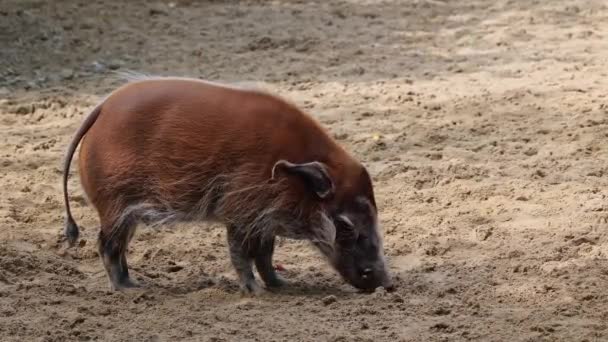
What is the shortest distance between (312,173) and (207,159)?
1.56ft

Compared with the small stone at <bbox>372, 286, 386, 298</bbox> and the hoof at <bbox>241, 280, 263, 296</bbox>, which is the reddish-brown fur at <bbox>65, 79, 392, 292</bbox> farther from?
the small stone at <bbox>372, 286, 386, 298</bbox>

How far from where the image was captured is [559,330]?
4246mm

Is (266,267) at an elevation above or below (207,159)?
below

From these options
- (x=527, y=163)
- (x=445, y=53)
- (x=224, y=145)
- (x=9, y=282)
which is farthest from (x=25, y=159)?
(x=445, y=53)

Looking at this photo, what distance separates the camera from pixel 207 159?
482 cm

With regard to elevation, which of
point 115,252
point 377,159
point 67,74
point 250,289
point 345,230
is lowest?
point 67,74

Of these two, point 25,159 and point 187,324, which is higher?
point 187,324

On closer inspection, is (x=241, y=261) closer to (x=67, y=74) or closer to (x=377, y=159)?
(x=377, y=159)

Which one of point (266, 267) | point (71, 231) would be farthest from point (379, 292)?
point (71, 231)

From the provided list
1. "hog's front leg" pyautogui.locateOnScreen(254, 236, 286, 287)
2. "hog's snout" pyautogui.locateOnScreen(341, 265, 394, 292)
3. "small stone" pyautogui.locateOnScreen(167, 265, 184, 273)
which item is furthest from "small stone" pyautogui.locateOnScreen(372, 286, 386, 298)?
"small stone" pyautogui.locateOnScreen(167, 265, 184, 273)

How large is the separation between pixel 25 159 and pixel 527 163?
315 cm

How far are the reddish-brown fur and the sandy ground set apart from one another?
15.6 inches

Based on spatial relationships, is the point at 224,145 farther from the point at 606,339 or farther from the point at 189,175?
the point at 606,339

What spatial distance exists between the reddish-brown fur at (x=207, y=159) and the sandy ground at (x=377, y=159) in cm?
40
